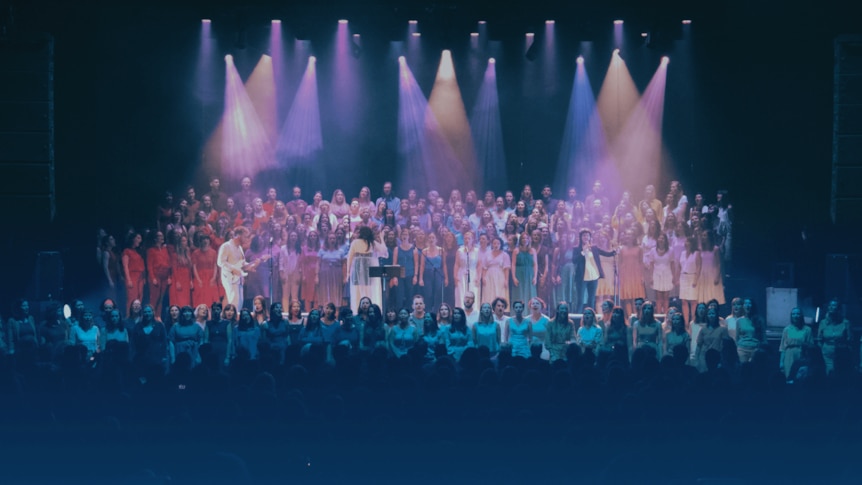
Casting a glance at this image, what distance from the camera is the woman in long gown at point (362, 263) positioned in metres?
15.1

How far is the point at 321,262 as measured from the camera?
15531 mm

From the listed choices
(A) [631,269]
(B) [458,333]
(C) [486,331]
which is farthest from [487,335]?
(A) [631,269]

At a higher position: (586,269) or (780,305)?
(586,269)

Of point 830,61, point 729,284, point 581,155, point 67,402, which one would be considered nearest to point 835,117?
point 830,61

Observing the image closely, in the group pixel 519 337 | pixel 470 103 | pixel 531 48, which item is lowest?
pixel 519 337

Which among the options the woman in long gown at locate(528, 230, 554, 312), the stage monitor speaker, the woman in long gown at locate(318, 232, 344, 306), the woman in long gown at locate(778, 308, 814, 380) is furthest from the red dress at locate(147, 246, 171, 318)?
the stage monitor speaker

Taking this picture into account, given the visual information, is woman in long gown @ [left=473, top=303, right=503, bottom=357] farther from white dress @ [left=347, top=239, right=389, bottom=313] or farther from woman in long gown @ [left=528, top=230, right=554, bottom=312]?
white dress @ [left=347, top=239, right=389, bottom=313]

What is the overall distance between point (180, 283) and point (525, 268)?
5199 mm

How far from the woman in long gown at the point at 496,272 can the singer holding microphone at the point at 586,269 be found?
1064 mm

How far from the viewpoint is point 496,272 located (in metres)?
15.1

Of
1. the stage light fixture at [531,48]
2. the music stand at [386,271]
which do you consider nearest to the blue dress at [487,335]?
the music stand at [386,271]

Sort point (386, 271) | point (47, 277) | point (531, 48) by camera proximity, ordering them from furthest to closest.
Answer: point (531, 48)
point (47, 277)
point (386, 271)

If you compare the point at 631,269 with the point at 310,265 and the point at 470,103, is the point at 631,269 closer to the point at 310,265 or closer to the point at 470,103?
the point at 310,265

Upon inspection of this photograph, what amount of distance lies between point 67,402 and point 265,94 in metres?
11.7
